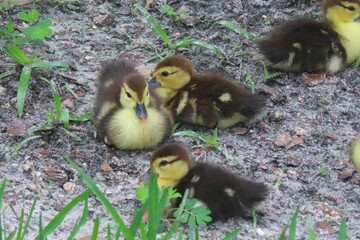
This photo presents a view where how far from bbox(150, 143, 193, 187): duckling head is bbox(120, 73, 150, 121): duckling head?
0.50 m

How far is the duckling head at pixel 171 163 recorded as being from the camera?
3795mm

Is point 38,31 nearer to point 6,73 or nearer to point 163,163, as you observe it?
point 6,73

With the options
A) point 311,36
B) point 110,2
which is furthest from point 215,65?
point 110,2

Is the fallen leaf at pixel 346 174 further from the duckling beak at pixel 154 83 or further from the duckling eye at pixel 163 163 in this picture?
the duckling beak at pixel 154 83

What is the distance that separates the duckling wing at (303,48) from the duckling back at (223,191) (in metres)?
1.33

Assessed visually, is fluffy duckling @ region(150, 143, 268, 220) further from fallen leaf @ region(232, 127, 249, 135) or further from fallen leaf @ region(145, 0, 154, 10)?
fallen leaf @ region(145, 0, 154, 10)

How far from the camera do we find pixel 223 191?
374cm

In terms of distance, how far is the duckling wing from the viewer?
4.93 m

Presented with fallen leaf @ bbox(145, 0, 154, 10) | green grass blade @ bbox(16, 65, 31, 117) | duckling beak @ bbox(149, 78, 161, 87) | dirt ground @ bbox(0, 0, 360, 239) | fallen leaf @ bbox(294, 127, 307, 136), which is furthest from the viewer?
fallen leaf @ bbox(145, 0, 154, 10)

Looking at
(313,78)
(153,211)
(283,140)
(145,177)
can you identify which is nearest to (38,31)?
(145,177)

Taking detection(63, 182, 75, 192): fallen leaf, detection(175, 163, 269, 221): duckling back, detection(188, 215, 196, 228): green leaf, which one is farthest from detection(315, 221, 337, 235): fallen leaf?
detection(63, 182, 75, 192): fallen leaf

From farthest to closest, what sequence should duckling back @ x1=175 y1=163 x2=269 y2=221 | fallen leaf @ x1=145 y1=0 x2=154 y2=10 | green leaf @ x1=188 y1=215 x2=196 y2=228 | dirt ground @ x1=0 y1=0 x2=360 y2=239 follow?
fallen leaf @ x1=145 y1=0 x2=154 y2=10
dirt ground @ x1=0 y1=0 x2=360 y2=239
duckling back @ x1=175 y1=163 x2=269 y2=221
green leaf @ x1=188 y1=215 x2=196 y2=228

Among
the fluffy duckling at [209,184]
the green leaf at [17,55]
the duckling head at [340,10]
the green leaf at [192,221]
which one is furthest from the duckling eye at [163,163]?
the duckling head at [340,10]

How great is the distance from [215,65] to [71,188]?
146 centimetres
